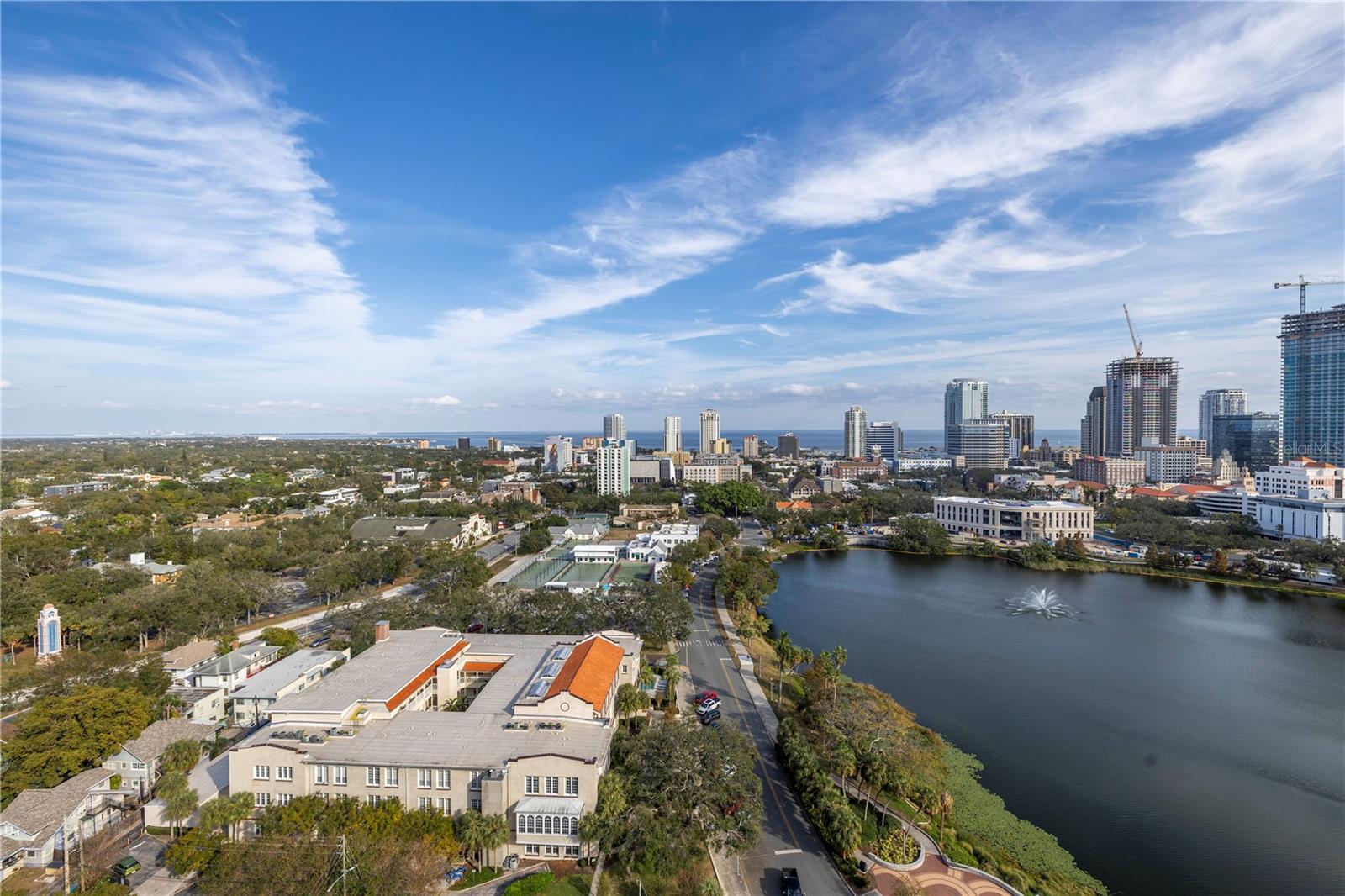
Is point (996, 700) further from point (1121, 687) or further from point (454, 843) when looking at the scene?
point (454, 843)

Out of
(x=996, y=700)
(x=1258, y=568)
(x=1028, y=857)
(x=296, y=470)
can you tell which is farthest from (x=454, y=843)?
(x=296, y=470)

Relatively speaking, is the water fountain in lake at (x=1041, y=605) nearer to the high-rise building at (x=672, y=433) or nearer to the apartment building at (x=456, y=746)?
the apartment building at (x=456, y=746)

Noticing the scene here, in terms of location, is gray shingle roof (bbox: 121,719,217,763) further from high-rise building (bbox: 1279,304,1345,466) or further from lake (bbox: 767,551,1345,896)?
high-rise building (bbox: 1279,304,1345,466)

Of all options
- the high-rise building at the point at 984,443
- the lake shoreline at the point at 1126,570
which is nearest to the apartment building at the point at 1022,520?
the lake shoreline at the point at 1126,570

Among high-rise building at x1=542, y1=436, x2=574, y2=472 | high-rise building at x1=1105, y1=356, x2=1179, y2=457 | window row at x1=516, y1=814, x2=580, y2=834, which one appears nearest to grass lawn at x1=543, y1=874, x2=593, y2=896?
window row at x1=516, y1=814, x2=580, y2=834

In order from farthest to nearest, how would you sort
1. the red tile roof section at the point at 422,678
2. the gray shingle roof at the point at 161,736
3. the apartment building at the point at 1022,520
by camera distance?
the apartment building at the point at 1022,520
the red tile roof section at the point at 422,678
the gray shingle roof at the point at 161,736

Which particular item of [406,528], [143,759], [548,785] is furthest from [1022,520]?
[143,759]
